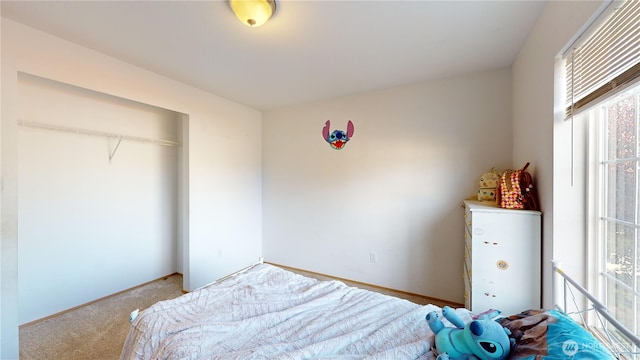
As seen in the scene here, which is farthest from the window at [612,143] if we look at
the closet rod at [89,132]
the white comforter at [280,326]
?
the closet rod at [89,132]

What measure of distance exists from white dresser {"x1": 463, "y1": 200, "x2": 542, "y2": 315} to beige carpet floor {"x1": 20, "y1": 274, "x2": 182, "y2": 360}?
2.77m

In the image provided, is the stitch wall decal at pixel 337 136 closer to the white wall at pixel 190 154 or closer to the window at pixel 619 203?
the white wall at pixel 190 154

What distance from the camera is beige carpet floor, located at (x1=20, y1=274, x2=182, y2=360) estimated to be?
1.83m

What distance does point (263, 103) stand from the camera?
11.3ft

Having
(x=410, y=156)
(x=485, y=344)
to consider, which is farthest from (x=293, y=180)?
(x=485, y=344)

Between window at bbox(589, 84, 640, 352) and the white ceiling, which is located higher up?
the white ceiling

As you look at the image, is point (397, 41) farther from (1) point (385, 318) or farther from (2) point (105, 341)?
(2) point (105, 341)

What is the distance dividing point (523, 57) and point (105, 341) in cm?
416

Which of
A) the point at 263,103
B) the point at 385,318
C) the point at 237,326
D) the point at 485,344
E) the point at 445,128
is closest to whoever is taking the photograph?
the point at 485,344

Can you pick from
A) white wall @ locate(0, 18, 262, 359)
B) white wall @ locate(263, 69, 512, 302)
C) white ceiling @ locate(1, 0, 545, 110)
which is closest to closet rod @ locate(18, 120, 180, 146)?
white wall @ locate(0, 18, 262, 359)

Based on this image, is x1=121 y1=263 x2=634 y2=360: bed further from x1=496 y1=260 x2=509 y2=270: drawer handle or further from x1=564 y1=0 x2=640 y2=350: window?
x1=496 y1=260 x2=509 y2=270: drawer handle

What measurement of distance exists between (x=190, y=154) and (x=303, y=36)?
1.96 m

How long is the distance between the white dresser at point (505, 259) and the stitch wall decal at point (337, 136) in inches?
69.8

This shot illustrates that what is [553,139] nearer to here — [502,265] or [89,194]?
[502,265]
